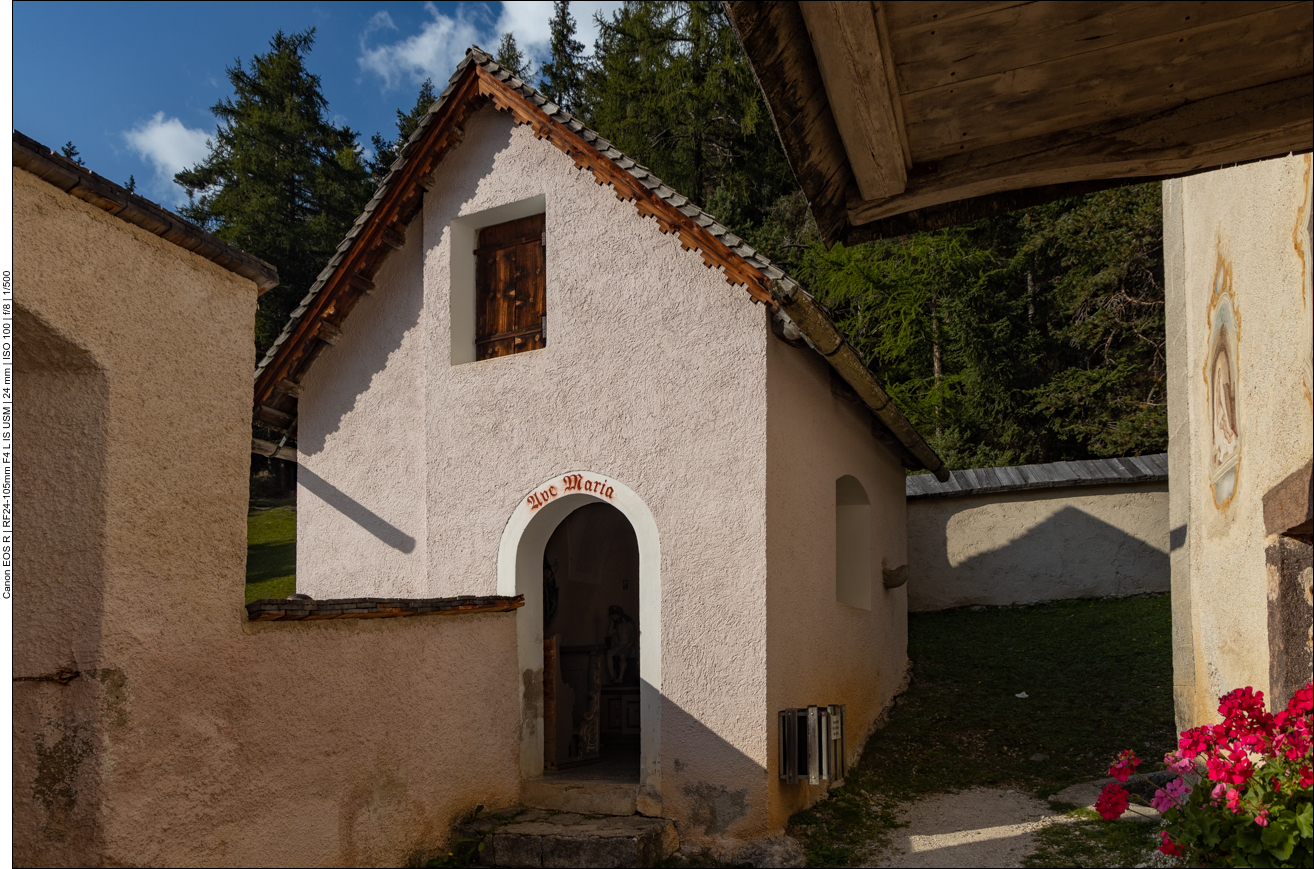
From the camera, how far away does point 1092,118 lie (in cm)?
255

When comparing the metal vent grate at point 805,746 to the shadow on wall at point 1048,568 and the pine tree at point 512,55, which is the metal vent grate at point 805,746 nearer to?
the shadow on wall at point 1048,568

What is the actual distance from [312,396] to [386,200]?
2020mm

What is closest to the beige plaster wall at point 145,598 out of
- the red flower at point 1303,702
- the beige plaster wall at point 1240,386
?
the red flower at point 1303,702

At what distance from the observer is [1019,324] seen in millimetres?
22047

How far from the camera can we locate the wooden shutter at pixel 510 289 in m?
8.37

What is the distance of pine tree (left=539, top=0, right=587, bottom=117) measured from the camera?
28188mm

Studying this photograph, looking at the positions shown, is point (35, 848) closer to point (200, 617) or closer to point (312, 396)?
point (200, 617)

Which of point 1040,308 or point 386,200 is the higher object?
point 1040,308

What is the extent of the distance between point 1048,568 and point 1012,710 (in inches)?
165

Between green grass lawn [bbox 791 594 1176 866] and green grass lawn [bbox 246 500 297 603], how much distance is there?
11.5 m

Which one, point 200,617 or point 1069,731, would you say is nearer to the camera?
point 200,617

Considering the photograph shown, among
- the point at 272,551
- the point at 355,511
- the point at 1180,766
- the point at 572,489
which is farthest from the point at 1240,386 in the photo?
the point at 272,551

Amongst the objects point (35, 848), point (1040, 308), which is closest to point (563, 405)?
point (35, 848)

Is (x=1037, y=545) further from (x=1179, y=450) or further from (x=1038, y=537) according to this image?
(x=1179, y=450)
